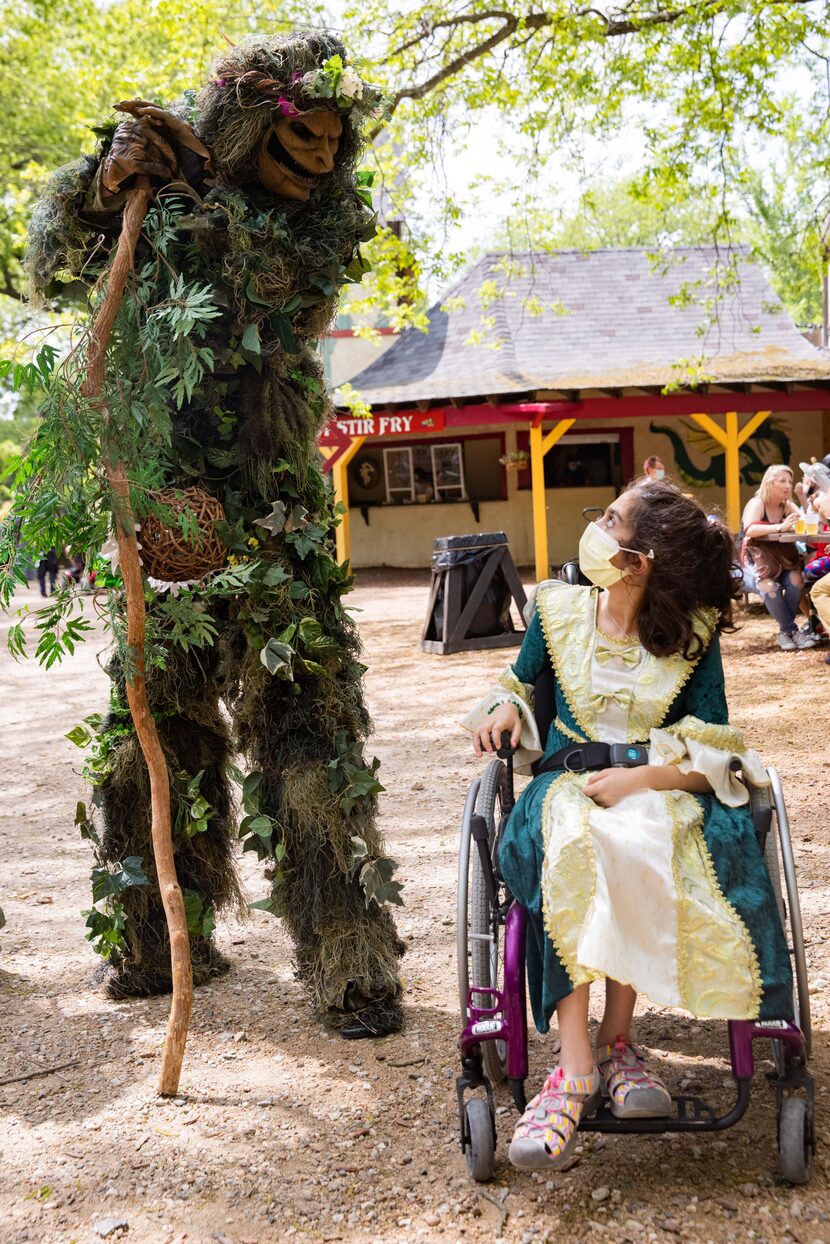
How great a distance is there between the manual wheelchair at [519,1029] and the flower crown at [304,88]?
5.47 feet

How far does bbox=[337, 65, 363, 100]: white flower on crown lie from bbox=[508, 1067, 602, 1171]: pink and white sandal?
2244 mm

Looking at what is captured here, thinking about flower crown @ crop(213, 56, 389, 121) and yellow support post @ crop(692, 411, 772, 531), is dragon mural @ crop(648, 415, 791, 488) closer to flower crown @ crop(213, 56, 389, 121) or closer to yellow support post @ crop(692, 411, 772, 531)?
yellow support post @ crop(692, 411, 772, 531)

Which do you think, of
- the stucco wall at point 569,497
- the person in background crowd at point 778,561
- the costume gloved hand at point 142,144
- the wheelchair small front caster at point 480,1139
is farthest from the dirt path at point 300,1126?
the stucco wall at point 569,497

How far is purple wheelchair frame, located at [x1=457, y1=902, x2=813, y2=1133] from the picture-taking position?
2.23 metres

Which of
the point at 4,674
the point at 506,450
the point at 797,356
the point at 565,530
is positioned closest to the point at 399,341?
the point at 506,450

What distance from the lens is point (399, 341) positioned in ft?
64.9

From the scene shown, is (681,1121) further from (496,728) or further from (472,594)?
(472,594)

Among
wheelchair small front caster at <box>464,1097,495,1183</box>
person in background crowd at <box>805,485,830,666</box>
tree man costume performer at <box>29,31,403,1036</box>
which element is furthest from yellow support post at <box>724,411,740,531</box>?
wheelchair small front caster at <box>464,1097,495,1183</box>

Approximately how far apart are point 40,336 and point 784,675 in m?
6.52

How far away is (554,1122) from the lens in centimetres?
220

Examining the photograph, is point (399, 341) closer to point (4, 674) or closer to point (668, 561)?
point (4, 674)

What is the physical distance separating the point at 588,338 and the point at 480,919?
54.3 ft

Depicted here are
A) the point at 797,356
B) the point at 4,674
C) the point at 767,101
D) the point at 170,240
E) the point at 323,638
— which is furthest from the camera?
the point at 797,356

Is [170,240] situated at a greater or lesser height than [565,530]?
greater
